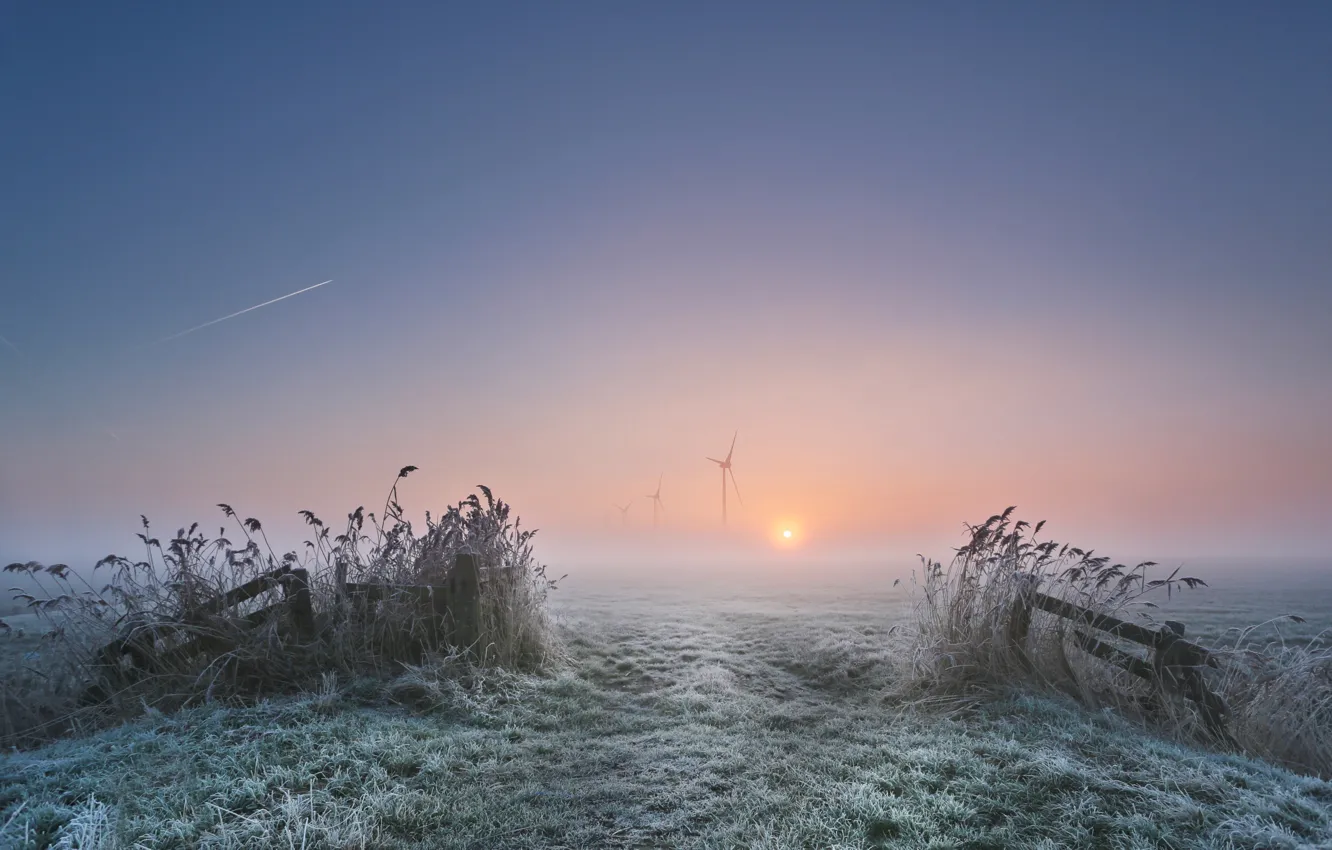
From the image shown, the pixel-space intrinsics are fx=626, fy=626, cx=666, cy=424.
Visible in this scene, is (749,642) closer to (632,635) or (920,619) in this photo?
(632,635)

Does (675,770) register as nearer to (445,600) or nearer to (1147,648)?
(445,600)

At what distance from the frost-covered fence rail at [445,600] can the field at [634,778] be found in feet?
2.91

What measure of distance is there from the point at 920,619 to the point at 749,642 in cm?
302

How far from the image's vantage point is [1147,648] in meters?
7.43

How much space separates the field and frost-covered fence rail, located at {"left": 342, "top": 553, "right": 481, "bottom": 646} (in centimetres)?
89

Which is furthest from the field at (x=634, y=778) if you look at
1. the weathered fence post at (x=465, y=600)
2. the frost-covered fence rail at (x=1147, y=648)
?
the frost-covered fence rail at (x=1147, y=648)

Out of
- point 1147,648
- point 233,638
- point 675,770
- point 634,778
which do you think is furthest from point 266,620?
point 1147,648

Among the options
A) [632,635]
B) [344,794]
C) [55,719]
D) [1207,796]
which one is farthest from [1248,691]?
[55,719]

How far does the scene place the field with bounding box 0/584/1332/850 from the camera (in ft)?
12.4

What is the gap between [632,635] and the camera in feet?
37.4

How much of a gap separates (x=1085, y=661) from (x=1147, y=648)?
72cm

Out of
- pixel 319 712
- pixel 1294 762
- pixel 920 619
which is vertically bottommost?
pixel 1294 762

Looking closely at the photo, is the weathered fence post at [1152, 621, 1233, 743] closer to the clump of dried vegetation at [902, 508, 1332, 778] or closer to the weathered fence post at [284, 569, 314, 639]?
the clump of dried vegetation at [902, 508, 1332, 778]

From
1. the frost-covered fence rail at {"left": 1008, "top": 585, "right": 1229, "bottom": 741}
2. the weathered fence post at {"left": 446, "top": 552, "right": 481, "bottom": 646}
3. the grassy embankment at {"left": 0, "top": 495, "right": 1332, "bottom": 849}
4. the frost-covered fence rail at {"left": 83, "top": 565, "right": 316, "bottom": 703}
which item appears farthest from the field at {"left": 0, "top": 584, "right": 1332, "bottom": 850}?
the frost-covered fence rail at {"left": 83, "top": 565, "right": 316, "bottom": 703}
